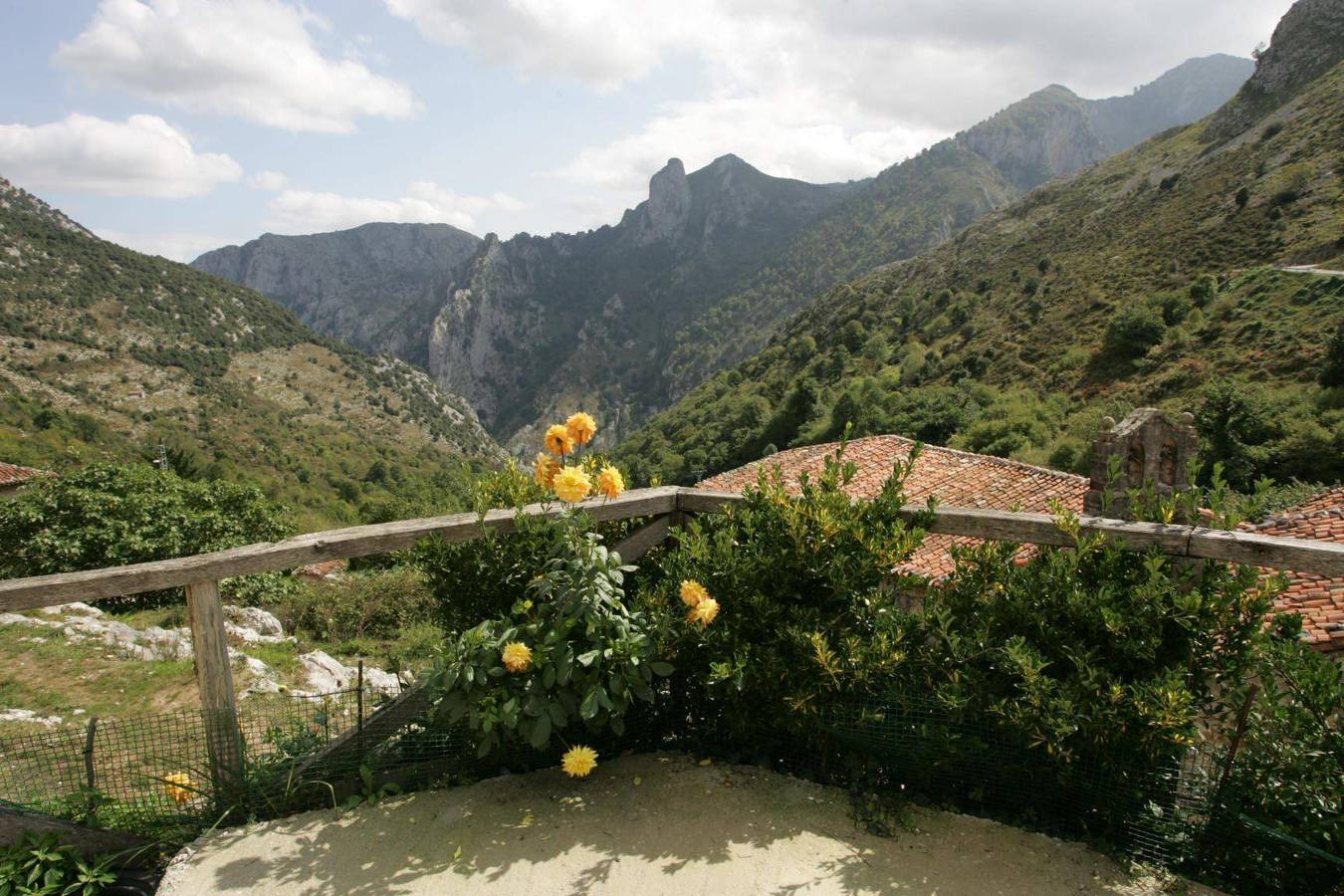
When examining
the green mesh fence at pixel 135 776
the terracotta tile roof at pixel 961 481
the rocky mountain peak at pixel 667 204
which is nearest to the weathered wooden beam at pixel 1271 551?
the green mesh fence at pixel 135 776

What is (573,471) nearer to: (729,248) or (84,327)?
(84,327)

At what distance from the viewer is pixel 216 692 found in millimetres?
2990

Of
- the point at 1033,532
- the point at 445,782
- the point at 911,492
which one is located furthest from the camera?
the point at 911,492

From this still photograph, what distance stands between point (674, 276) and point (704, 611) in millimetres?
172232

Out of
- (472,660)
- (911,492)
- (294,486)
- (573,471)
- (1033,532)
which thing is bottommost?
(294,486)

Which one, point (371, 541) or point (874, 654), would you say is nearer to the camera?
point (874, 654)

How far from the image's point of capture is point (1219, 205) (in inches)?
1800

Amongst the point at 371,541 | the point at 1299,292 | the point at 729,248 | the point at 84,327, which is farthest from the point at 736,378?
the point at 729,248

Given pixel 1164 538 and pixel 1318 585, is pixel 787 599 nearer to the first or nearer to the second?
pixel 1164 538

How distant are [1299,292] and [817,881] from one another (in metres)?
39.8

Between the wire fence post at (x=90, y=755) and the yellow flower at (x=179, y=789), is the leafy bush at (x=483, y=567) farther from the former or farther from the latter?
the wire fence post at (x=90, y=755)

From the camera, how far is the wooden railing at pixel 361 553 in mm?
2595

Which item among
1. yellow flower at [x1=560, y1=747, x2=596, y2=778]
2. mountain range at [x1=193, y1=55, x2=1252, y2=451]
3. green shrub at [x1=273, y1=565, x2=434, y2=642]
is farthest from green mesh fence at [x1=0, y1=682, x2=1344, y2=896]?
mountain range at [x1=193, y1=55, x2=1252, y2=451]

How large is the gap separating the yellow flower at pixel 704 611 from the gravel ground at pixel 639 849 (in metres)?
0.72
